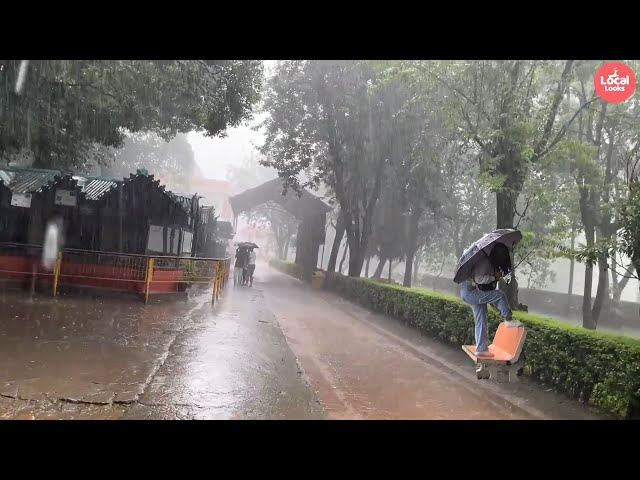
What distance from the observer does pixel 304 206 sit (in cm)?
3041

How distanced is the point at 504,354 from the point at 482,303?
25.3 inches

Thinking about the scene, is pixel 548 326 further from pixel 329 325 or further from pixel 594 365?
pixel 329 325

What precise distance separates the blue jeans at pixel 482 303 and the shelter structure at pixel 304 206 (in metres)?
24.4

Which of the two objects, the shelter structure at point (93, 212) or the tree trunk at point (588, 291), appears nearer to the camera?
the shelter structure at point (93, 212)

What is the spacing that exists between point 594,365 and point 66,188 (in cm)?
1412

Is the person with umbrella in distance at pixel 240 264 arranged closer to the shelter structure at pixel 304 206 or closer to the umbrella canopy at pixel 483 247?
the shelter structure at pixel 304 206

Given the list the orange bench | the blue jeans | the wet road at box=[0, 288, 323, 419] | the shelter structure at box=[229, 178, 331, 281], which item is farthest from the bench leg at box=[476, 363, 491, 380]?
the shelter structure at box=[229, 178, 331, 281]

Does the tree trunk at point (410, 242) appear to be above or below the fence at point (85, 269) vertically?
above

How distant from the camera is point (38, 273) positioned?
468 inches

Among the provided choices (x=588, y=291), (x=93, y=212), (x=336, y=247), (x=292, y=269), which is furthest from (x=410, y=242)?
(x=93, y=212)

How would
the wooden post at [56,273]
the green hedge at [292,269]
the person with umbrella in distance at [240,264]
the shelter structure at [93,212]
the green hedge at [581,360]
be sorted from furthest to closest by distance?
the green hedge at [292,269] < the person with umbrella in distance at [240,264] < the shelter structure at [93,212] < the wooden post at [56,273] < the green hedge at [581,360]

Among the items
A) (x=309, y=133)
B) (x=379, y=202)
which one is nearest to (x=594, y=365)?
(x=309, y=133)

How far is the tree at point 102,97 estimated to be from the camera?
8125 mm

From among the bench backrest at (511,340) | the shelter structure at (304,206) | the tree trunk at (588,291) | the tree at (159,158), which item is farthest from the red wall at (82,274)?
the tree at (159,158)
